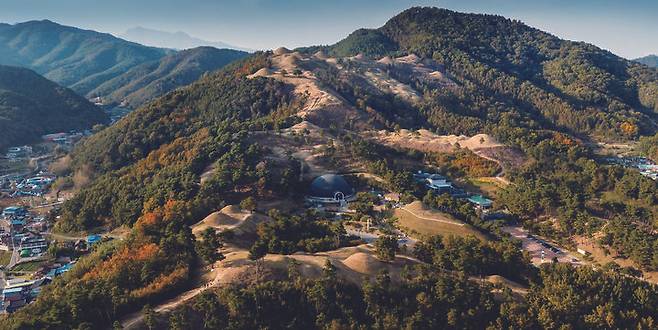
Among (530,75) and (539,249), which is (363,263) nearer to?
(539,249)

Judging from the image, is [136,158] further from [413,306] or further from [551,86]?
[551,86]

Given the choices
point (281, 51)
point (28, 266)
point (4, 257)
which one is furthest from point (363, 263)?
point (281, 51)

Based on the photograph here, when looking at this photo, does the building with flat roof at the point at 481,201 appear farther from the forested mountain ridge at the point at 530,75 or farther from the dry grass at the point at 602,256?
the forested mountain ridge at the point at 530,75

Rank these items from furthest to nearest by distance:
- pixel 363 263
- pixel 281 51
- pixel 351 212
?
pixel 281 51, pixel 351 212, pixel 363 263

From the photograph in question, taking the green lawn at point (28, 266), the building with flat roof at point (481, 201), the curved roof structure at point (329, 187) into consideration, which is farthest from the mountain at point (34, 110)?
the building with flat roof at point (481, 201)

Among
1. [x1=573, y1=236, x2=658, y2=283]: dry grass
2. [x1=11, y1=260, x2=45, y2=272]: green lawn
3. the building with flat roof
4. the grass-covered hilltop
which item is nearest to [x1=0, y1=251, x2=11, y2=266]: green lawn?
[x1=11, y1=260, x2=45, y2=272]: green lawn

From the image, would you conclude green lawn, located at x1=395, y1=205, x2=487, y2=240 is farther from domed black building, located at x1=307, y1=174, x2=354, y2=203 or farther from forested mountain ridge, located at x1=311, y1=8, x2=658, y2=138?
forested mountain ridge, located at x1=311, y1=8, x2=658, y2=138
